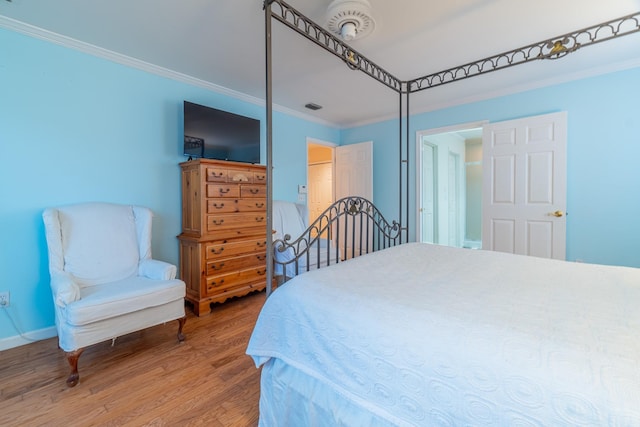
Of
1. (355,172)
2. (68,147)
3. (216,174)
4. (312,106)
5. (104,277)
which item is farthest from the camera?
(355,172)

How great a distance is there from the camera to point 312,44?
2.35 meters

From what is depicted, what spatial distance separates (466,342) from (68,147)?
3.15 metres

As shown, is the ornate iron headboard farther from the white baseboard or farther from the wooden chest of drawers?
the white baseboard

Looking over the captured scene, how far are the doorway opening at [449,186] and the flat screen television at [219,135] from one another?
8.13 feet

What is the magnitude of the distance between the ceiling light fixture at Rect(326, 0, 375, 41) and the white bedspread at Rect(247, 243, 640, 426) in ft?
5.22

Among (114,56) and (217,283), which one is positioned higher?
(114,56)

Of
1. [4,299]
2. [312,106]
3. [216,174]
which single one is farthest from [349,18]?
[4,299]

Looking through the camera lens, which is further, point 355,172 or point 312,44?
point 355,172

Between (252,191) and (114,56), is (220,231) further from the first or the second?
(114,56)

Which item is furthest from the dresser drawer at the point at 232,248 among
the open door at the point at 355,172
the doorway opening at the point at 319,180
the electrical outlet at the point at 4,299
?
the doorway opening at the point at 319,180

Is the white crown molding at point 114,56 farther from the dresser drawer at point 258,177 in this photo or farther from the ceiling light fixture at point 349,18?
the ceiling light fixture at point 349,18

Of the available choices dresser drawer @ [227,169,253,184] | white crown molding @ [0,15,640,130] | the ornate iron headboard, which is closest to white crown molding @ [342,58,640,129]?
white crown molding @ [0,15,640,130]

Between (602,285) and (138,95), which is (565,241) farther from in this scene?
(138,95)

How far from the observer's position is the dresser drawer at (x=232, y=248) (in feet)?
9.11
